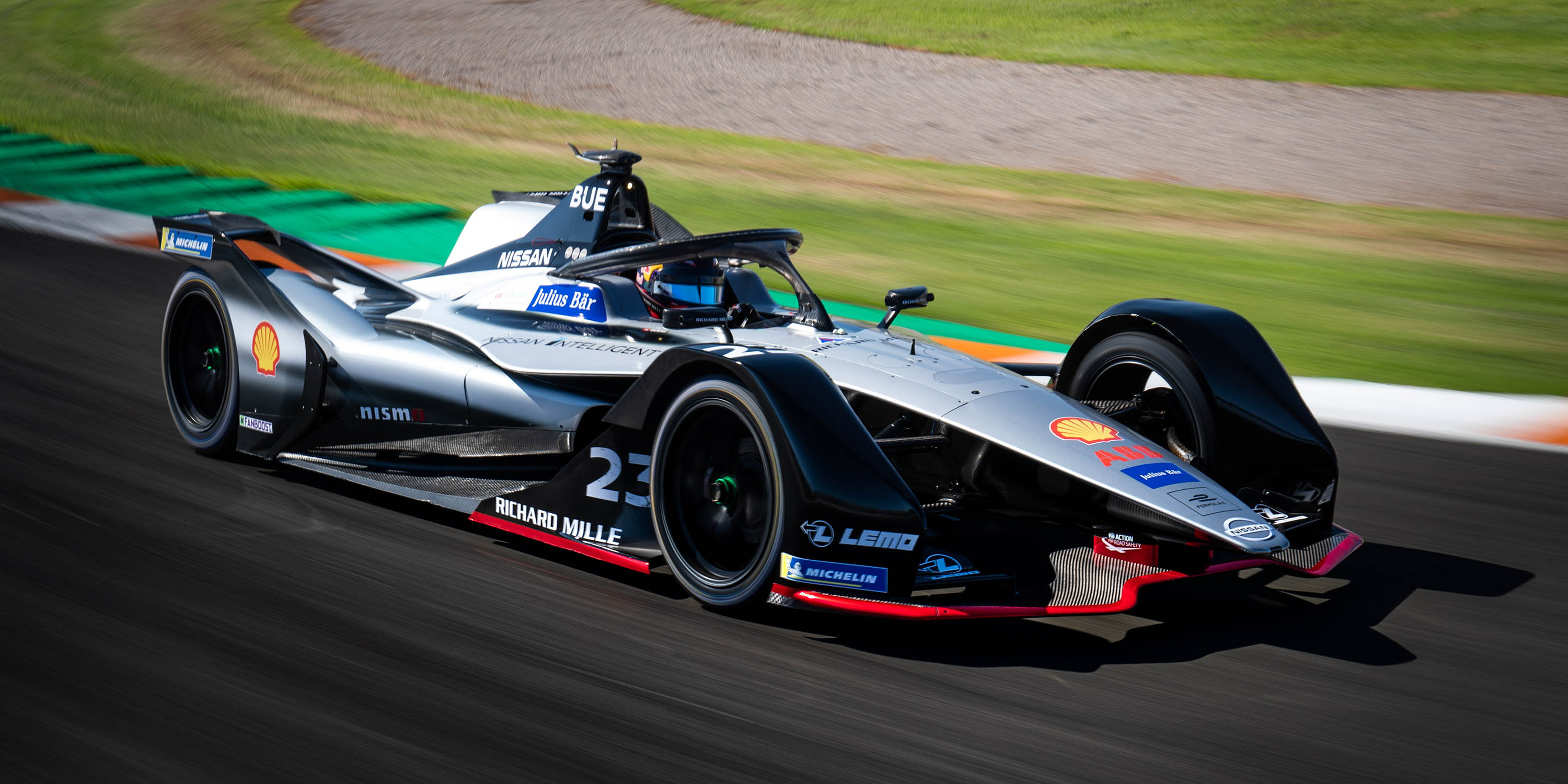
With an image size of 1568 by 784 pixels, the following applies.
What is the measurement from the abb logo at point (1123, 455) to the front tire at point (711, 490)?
1094mm

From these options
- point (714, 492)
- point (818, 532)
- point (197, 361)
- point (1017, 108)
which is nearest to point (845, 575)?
point (818, 532)

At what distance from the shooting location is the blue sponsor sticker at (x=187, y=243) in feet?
20.4

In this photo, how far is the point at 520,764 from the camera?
337cm

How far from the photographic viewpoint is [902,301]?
548cm

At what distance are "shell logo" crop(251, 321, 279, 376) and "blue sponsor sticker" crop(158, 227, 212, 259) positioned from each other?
1.82 feet

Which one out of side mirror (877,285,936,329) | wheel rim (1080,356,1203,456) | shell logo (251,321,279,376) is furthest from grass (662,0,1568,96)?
shell logo (251,321,279,376)

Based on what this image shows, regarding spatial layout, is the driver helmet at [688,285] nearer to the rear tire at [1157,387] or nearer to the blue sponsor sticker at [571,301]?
the blue sponsor sticker at [571,301]

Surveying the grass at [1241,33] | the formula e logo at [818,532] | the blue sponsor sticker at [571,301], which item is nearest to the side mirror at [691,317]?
the blue sponsor sticker at [571,301]

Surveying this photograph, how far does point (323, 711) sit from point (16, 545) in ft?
6.13

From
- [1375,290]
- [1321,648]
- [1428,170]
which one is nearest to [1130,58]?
[1428,170]

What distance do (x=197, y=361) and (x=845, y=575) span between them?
3.81 meters

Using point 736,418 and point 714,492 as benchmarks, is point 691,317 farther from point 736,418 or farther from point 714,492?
point 714,492

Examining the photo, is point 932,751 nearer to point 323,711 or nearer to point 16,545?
point 323,711

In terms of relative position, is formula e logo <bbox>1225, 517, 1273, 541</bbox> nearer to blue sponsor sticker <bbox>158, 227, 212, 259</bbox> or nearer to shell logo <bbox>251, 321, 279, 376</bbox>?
shell logo <bbox>251, 321, 279, 376</bbox>
